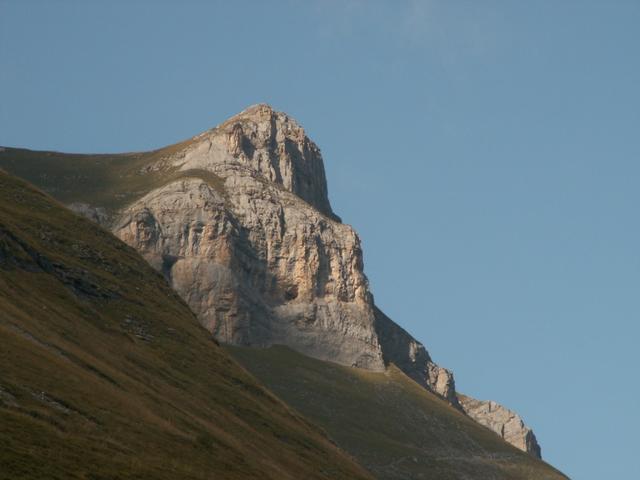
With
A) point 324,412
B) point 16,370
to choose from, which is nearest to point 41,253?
point 16,370

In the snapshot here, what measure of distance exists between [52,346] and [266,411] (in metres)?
40.7

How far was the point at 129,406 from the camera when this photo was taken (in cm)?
9375

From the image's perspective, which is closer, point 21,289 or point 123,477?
point 123,477

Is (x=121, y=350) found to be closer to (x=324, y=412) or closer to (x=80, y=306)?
(x=80, y=306)

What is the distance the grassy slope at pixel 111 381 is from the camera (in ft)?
247

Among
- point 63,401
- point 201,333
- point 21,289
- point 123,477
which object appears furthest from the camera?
point 201,333

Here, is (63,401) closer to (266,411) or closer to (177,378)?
(177,378)

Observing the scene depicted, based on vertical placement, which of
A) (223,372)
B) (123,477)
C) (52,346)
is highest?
(223,372)

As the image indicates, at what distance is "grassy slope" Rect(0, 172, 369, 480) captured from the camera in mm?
75188

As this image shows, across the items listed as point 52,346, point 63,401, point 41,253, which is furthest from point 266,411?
point 63,401

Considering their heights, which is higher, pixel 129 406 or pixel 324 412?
pixel 324 412

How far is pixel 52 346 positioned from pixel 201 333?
4956 centimetres

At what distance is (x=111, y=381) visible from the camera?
10056 cm

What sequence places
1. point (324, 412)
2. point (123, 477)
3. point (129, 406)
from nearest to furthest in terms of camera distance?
1. point (123, 477)
2. point (129, 406)
3. point (324, 412)
